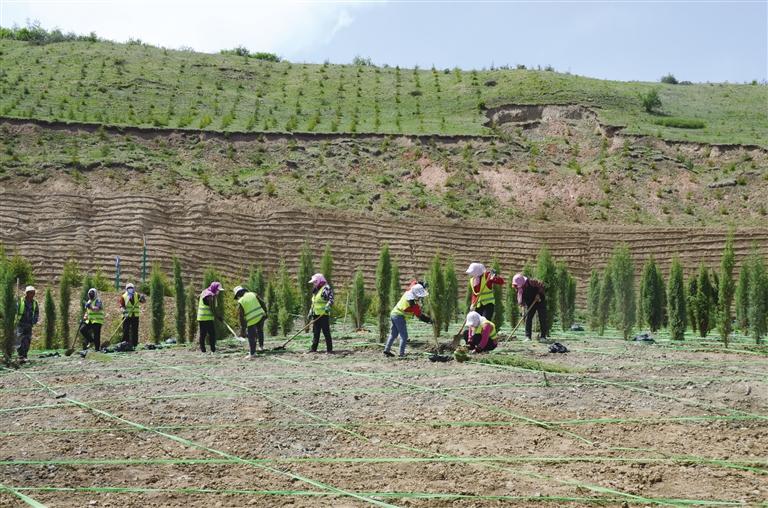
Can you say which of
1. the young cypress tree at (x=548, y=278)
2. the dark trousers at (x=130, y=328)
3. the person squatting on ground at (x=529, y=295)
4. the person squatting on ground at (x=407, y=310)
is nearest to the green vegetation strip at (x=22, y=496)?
the person squatting on ground at (x=407, y=310)

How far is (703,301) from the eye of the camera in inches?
740

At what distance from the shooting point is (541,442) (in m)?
8.30

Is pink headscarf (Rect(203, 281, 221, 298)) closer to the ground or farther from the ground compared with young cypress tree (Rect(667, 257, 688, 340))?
farther from the ground

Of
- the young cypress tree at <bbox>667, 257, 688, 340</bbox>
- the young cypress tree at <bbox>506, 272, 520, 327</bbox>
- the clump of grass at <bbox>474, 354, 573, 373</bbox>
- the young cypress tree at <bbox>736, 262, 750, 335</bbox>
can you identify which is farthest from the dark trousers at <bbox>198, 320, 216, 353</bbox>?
the young cypress tree at <bbox>736, 262, 750, 335</bbox>

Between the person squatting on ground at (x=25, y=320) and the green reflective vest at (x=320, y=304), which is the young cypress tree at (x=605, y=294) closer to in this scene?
the green reflective vest at (x=320, y=304)

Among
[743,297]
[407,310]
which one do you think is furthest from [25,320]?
[743,297]

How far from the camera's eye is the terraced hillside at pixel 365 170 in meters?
32.7

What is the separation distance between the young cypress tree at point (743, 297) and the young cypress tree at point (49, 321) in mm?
15606

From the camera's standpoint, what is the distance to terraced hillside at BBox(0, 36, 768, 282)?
32.7 meters

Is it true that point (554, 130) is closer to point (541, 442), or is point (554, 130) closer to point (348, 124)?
point (348, 124)

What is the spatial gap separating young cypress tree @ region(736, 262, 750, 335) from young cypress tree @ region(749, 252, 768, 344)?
0.15m

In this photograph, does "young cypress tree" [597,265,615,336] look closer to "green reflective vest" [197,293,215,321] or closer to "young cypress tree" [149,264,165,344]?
"green reflective vest" [197,293,215,321]

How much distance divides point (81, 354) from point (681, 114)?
37016 mm

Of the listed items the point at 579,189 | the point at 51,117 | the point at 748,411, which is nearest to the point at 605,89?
the point at 579,189
